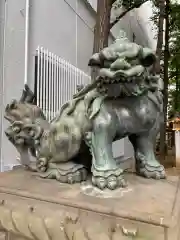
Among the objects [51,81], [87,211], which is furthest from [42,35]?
[87,211]

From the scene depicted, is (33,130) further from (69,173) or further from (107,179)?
(107,179)

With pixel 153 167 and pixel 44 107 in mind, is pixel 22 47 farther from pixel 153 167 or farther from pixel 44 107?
pixel 153 167

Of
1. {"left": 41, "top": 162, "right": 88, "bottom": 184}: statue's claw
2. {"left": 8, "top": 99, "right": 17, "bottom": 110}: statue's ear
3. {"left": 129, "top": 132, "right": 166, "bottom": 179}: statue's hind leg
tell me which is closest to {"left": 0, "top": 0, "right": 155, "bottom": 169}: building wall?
{"left": 8, "top": 99, "right": 17, "bottom": 110}: statue's ear

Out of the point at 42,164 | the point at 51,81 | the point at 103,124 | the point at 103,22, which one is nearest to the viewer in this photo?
the point at 103,124

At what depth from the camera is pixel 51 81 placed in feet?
6.24

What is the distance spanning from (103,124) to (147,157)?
179 mm

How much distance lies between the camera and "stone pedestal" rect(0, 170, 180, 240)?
43 centimetres

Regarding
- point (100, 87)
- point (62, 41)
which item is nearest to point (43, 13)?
point (62, 41)

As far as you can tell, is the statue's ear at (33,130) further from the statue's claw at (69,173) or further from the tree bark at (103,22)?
the tree bark at (103,22)

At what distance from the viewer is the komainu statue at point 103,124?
0.56m

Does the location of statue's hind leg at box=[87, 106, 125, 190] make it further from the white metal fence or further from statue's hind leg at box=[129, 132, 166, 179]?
the white metal fence

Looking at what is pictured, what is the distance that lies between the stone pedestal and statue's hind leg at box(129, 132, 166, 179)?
0.9 inches

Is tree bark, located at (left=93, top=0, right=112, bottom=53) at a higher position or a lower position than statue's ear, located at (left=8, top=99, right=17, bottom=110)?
higher

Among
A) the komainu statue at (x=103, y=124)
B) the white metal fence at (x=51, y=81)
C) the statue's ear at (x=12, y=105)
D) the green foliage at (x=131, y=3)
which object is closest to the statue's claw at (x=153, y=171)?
the komainu statue at (x=103, y=124)
